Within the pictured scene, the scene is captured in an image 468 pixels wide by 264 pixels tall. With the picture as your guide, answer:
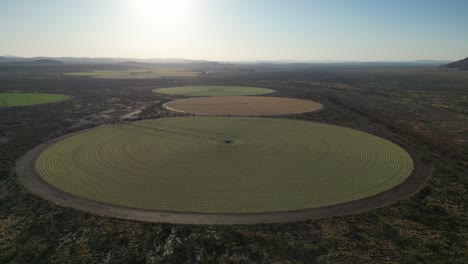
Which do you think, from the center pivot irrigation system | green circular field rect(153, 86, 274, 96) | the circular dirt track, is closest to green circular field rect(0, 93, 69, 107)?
green circular field rect(153, 86, 274, 96)

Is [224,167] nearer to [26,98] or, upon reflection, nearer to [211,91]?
[26,98]

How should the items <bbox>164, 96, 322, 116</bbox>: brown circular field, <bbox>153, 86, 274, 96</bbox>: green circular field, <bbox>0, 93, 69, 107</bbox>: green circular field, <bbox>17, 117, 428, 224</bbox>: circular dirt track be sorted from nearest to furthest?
<bbox>17, 117, 428, 224</bbox>: circular dirt track → <bbox>164, 96, 322, 116</bbox>: brown circular field → <bbox>0, 93, 69, 107</bbox>: green circular field → <bbox>153, 86, 274, 96</bbox>: green circular field

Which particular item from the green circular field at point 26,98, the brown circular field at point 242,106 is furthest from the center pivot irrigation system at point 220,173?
the green circular field at point 26,98

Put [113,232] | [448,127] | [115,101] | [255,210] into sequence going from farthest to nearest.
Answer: [115,101] < [448,127] < [255,210] < [113,232]

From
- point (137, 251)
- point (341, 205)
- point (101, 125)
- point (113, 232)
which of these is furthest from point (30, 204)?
point (101, 125)

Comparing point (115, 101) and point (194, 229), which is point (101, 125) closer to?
point (115, 101)

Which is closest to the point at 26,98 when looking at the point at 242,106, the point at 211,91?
the point at 211,91

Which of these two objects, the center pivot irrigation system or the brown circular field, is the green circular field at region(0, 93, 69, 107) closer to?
the brown circular field
